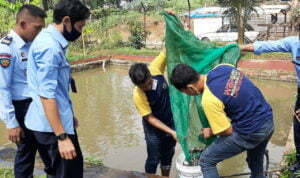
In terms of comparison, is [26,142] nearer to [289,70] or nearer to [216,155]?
[216,155]

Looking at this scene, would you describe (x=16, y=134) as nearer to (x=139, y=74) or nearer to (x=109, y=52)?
(x=139, y=74)

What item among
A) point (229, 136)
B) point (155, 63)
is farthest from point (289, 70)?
point (229, 136)

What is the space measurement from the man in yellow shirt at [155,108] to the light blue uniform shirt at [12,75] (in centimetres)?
104

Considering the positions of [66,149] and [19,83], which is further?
[19,83]

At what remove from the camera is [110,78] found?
13195 millimetres

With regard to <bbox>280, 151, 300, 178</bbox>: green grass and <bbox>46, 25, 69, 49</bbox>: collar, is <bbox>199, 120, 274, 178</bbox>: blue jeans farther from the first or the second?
<bbox>46, 25, 69, 49</bbox>: collar

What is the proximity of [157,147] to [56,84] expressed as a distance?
1.91m

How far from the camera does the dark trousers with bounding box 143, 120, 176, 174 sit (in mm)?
4223

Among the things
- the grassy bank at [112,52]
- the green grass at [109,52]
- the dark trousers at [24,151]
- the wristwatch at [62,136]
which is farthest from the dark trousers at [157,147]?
the green grass at [109,52]

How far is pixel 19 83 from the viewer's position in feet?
11.2

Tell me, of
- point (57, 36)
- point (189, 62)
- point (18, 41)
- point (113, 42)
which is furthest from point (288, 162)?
point (113, 42)

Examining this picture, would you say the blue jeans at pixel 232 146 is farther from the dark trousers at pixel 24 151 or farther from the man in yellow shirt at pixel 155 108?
→ the dark trousers at pixel 24 151

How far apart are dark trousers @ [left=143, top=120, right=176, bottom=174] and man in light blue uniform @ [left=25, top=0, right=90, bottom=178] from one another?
1367mm

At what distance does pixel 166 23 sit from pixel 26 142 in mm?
1920
